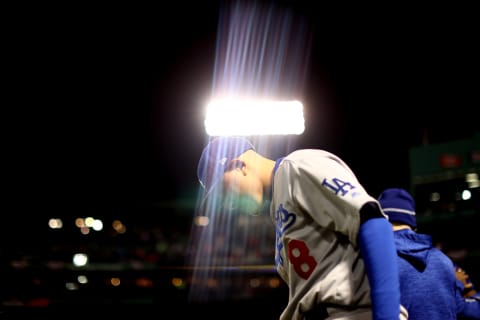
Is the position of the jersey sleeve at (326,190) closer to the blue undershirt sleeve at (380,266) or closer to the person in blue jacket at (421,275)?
the blue undershirt sleeve at (380,266)

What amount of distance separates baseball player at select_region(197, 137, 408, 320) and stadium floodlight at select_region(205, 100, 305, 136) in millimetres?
10411

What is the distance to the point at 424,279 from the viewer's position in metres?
2.64

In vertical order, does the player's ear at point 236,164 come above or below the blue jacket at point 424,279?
above

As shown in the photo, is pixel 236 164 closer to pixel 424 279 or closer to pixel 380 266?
pixel 380 266

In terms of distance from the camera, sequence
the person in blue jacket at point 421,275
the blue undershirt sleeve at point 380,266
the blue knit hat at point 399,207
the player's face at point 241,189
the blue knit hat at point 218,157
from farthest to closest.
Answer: the blue knit hat at point 399,207, the person in blue jacket at point 421,275, the blue knit hat at point 218,157, the player's face at point 241,189, the blue undershirt sleeve at point 380,266

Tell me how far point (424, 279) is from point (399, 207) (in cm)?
46

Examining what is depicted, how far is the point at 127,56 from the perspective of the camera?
10.0 meters

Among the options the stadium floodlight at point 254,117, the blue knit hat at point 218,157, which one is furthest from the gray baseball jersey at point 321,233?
the stadium floodlight at point 254,117

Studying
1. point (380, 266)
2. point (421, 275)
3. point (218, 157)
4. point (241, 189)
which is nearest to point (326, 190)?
point (380, 266)

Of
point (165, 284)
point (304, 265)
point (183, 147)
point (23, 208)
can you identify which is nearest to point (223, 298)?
point (165, 284)

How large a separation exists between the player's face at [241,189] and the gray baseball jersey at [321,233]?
14 centimetres

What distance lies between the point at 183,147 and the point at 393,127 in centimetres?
658

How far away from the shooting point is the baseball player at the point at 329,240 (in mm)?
1438

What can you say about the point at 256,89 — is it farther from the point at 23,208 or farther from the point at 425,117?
the point at 23,208
